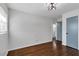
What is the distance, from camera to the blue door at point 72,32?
4.14 meters

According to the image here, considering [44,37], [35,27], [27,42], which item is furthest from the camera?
[44,37]

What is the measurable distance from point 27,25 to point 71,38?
9.09 feet

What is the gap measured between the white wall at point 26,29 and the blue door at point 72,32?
1977 mm

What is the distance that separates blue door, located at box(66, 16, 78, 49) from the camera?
414 cm

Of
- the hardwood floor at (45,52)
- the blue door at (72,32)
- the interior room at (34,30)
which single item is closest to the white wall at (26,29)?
the interior room at (34,30)

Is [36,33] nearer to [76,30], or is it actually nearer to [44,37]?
[44,37]

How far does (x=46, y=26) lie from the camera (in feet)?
20.9

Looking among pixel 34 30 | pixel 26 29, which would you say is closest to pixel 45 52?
pixel 26 29

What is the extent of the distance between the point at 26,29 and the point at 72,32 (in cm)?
274

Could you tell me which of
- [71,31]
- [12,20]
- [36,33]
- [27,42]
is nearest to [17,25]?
[12,20]

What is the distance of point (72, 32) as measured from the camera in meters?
4.43

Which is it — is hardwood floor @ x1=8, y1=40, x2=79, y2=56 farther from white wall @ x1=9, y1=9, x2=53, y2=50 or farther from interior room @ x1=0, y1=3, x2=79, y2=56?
white wall @ x1=9, y1=9, x2=53, y2=50

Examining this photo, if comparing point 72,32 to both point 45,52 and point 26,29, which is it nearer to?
point 45,52

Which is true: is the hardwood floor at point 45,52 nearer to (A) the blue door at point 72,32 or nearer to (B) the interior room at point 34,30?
(B) the interior room at point 34,30
